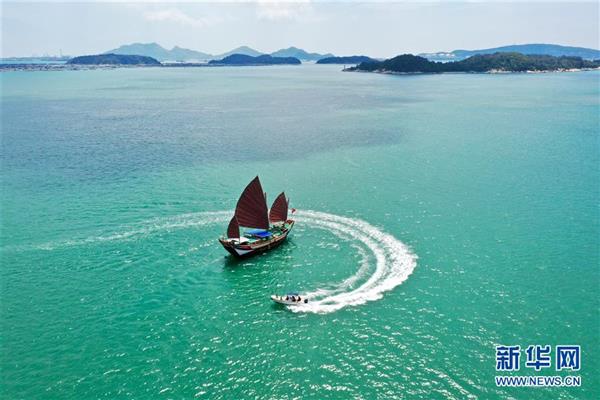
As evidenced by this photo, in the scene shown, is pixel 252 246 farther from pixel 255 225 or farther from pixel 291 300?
pixel 291 300

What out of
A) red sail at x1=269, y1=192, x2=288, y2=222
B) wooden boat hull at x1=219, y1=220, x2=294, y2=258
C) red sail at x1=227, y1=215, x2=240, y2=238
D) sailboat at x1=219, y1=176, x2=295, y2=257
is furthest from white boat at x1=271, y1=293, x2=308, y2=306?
red sail at x1=269, y1=192, x2=288, y2=222

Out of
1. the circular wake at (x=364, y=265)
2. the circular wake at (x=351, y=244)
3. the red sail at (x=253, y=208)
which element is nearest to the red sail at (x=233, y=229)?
the red sail at (x=253, y=208)

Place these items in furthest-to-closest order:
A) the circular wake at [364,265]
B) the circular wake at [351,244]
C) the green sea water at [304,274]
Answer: the circular wake at [351,244] < the circular wake at [364,265] < the green sea water at [304,274]

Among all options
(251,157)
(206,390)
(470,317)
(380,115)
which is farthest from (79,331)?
(380,115)

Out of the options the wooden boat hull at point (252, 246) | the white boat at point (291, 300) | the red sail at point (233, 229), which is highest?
the red sail at point (233, 229)

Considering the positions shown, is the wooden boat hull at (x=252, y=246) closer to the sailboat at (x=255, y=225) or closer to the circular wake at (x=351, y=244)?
the sailboat at (x=255, y=225)

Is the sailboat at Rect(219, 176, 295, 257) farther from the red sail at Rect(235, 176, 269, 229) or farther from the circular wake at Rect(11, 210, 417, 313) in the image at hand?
the circular wake at Rect(11, 210, 417, 313)
